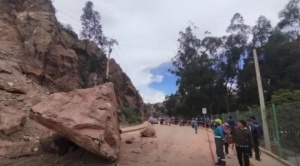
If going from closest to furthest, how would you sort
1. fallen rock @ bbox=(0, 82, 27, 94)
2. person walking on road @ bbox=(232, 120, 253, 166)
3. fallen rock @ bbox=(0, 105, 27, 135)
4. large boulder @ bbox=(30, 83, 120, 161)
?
1. person walking on road @ bbox=(232, 120, 253, 166)
2. large boulder @ bbox=(30, 83, 120, 161)
3. fallen rock @ bbox=(0, 105, 27, 135)
4. fallen rock @ bbox=(0, 82, 27, 94)

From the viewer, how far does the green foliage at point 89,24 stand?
57.8 metres

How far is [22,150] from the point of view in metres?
14.6

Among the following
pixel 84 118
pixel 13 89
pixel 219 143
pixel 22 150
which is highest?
pixel 13 89

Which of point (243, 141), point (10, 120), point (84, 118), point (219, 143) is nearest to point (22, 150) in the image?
point (10, 120)

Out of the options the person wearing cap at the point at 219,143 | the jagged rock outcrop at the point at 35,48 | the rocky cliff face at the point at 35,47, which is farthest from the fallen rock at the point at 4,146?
the rocky cliff face at the point at 35,47

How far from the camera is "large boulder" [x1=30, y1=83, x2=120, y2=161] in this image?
11445 millimetres

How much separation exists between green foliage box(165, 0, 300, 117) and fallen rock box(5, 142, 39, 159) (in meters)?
38.2

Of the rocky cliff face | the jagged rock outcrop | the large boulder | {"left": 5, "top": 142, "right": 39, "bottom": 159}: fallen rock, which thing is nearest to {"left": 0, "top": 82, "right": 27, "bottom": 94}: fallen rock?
the jagged rock outcrop

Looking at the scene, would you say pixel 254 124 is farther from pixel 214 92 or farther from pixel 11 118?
pixel 214 92

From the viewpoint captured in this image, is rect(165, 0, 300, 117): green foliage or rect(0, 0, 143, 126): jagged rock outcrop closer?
rect(0, 0, 143, 126): jagged rock outcrop

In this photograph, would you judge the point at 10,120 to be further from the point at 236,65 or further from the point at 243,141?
the point at 236,65

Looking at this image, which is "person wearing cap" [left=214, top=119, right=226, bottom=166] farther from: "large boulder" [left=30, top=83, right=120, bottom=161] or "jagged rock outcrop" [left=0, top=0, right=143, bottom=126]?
"jagged rock outcrop" [left=0, top=0, right=143, bottom=126]

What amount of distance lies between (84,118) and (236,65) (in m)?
51.2

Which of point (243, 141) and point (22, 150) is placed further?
point (22, 150)
